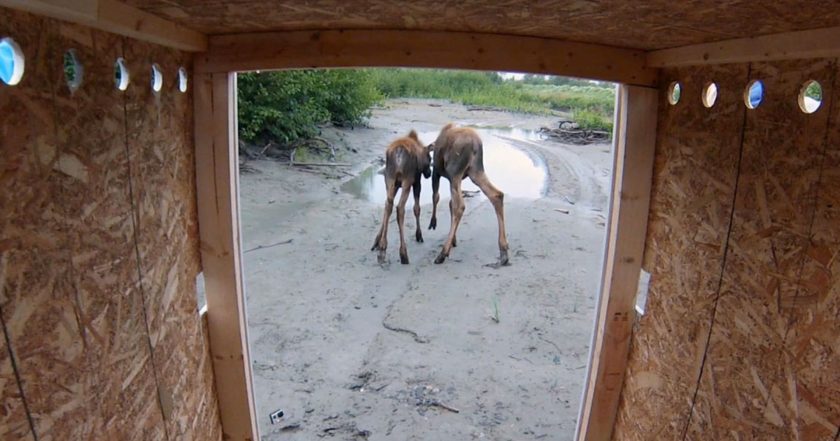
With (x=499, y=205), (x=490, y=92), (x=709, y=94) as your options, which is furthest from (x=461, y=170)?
(x=490, y=92)

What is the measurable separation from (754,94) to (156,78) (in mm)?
2133

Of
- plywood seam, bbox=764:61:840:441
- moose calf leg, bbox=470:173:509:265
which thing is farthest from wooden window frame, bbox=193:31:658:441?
moose calf leg, bbox=470:173:509:265

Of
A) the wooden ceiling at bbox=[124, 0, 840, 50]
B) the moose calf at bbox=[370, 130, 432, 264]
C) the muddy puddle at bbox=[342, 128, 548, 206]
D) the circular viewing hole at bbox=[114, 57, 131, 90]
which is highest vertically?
the wooden ceiling at bbox=[124, 0, 840, 50]

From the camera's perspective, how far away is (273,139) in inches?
517

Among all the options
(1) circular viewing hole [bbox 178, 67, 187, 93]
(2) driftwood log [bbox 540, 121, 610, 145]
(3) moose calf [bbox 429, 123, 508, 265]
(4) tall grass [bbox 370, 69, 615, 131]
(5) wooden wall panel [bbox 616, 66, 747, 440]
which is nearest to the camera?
(5) wooden wall panel [bbox 616, 66, 747, 440]

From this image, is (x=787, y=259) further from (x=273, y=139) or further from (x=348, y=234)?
(x=273, y=139)

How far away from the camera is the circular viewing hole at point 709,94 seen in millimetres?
2259

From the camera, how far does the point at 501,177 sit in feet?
44.7

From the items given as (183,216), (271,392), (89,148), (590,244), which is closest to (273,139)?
(590,244)

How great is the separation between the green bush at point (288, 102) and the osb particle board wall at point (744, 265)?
10968 millimetres

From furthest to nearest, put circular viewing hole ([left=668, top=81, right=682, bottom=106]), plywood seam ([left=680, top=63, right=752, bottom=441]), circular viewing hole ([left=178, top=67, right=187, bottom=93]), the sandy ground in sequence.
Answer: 1. the sandy ground
2. circular viewing hole ([left=668, top=81, right=682, bottom=106])
3. circular viewing hole ([left=178, top=67, right=187, bottom=93])
4. plywood seam ([left=680, top=63, right=752, bottom=441])

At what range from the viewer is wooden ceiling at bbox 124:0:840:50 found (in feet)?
5.25

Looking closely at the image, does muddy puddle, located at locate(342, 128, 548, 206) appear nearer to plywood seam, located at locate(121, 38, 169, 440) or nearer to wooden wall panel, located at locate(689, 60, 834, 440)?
plywood seam, located at locate(121, 38, 169, 440)

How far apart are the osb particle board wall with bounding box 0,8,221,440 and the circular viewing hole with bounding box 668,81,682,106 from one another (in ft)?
6.81
